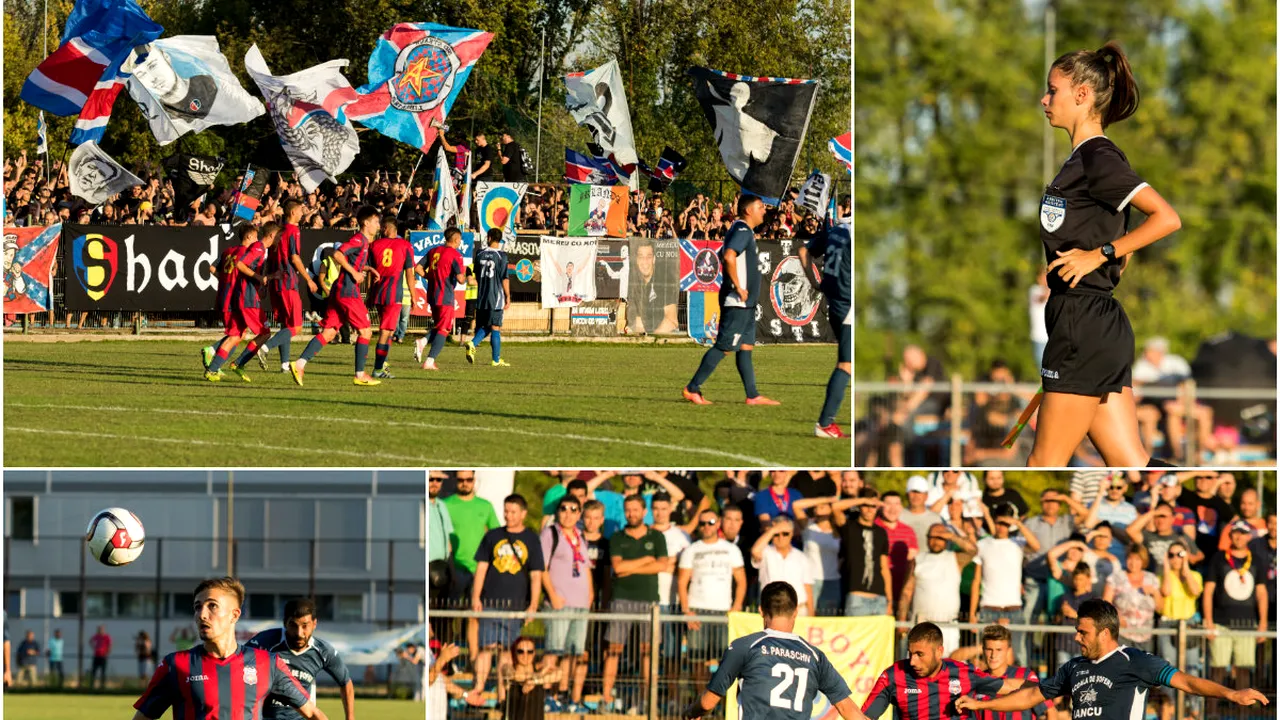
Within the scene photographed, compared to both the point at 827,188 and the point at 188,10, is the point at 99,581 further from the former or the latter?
the point at 827,188

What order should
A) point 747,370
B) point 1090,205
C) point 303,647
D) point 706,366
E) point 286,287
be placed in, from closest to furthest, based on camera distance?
point 1090,205, point 303,647, point 706,366, point 747,370, point 286,287

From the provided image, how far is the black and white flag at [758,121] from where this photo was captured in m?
11.5

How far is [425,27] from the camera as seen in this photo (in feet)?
46.9

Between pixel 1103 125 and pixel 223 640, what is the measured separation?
3.48 meters

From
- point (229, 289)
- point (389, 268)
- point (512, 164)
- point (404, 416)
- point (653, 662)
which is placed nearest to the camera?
point (653, 662)

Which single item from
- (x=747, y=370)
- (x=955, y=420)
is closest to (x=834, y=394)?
(x=747, y=370)

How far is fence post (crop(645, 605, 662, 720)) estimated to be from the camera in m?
9.55

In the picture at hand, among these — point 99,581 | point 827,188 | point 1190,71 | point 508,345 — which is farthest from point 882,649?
point 99,581

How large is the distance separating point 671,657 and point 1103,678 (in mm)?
4199

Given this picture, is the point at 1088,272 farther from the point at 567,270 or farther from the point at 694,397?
the point at 567,270

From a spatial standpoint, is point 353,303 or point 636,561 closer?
point 636,561

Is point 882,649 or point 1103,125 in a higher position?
point 1103,125

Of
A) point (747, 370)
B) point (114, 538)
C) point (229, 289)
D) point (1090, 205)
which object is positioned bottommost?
point (114, 538)

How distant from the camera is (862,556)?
1007cm
